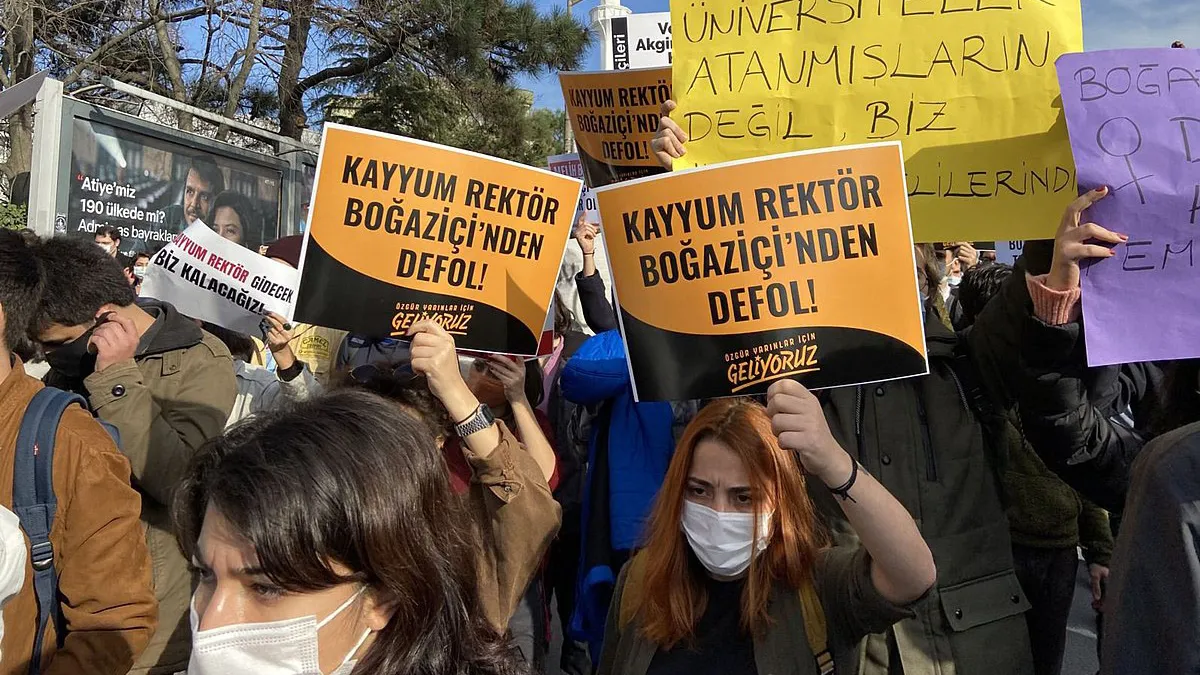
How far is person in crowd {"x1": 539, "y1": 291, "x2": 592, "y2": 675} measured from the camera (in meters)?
3.39

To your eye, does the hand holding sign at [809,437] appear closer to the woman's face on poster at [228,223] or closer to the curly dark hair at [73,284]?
the curly dark hair at [73,284]

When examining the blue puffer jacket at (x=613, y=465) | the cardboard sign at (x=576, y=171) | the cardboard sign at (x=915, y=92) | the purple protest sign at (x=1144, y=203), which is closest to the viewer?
the purple protest sign at (x=1144, y=203)

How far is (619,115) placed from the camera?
338 centimetres

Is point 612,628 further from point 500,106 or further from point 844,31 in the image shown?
point 500,106

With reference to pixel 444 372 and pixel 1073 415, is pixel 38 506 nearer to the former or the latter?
pixel 444 372

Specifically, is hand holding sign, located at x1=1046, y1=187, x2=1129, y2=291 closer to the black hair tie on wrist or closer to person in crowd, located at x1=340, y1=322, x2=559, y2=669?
the black hair tie on wrist

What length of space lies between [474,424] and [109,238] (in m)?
7.68

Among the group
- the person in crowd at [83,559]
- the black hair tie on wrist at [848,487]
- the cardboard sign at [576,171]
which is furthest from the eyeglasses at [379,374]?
the cardboard sign at [576,171]

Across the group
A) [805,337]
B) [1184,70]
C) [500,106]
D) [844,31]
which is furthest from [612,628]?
[500,106]

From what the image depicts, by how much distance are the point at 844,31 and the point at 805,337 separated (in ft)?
3.32

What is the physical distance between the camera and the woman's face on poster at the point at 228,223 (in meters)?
10.7

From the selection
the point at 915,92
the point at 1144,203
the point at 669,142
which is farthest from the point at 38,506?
the point at 1144,203

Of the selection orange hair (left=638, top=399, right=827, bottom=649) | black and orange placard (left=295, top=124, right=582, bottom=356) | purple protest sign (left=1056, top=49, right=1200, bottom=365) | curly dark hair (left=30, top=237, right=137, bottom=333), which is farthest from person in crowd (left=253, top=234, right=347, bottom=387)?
purple protest sign (left=1056, top=49, right=1200, bottom=365)

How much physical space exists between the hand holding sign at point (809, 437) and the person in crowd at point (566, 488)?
1549 millimetres
